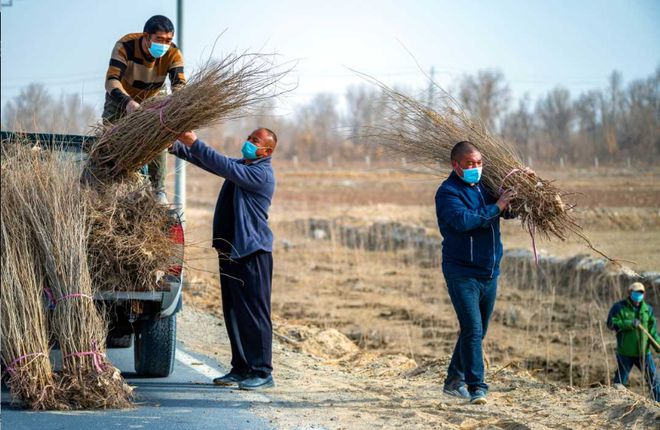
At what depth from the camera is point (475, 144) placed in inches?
296

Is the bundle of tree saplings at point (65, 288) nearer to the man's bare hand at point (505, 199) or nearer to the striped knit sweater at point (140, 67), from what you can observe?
the striped knit sweater at point (140, 67)

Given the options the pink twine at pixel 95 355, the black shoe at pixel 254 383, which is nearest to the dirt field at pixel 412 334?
the black shoe at pixel 254 383

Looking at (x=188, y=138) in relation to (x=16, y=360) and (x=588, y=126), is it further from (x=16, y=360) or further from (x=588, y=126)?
(x=588, y=126)

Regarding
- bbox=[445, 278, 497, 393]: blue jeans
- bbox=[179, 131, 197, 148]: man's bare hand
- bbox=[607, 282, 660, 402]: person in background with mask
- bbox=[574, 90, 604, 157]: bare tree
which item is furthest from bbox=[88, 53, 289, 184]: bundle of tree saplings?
bbox=[574, 90, 604, 157]: bare tree

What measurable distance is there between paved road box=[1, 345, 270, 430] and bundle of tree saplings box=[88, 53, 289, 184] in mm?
1658

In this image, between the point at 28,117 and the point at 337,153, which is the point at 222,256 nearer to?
the point at 28,117

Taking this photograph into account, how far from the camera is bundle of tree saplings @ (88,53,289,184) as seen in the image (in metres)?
7.06

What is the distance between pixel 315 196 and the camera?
38.8m

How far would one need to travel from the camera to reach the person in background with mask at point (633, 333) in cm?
1002

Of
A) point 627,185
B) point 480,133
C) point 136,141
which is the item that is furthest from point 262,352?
point 627,185

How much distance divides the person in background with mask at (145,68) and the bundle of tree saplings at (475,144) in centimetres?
176

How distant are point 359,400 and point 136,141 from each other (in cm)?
247

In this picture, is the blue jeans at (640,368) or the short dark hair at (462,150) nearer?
the short dark hair at (462,150)

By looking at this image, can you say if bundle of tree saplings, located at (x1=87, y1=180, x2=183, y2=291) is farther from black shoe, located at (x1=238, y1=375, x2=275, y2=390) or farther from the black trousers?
black shoe, located at (x1=238, y1=375, x2=275, y2=390)
